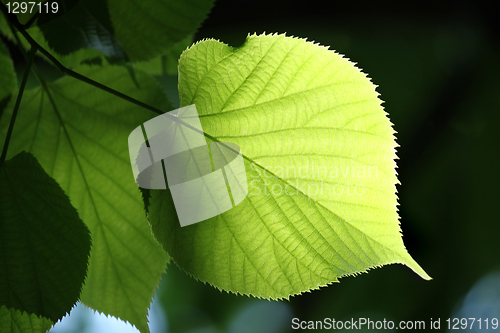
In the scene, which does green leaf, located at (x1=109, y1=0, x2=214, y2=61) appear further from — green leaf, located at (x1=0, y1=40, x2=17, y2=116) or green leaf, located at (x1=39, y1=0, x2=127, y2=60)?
green leaf, located at (x1=0, y1=40, x2=17, y2=116)

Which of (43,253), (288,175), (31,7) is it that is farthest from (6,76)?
(288,175)

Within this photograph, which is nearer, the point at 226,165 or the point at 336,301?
the point at 226,165

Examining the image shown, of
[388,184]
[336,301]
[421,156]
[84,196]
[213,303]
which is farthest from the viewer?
[213,303]

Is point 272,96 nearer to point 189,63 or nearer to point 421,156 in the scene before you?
point 189,63

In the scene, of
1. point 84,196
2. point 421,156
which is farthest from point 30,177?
point 421,156

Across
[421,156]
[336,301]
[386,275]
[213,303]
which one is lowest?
[213,303]

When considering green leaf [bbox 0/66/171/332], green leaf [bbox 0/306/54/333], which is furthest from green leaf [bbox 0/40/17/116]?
green leaf [bbox 0/306/54/333]

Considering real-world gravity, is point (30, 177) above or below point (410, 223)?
above

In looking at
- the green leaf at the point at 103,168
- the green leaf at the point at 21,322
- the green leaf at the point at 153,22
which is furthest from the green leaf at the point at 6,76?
the green leaf at the point at 21,322
